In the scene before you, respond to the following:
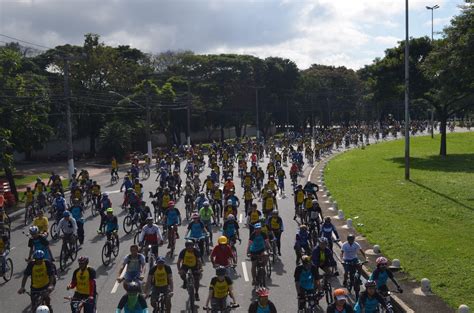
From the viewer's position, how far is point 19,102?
31547 mm

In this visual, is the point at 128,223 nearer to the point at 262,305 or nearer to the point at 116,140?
the point at 262,305

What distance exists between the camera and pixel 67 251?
51.3ft

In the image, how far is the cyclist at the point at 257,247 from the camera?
518 inches

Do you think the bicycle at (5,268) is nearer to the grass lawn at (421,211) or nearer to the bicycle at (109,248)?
the bicycle at (109,248)

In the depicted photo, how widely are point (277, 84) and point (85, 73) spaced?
116 ft

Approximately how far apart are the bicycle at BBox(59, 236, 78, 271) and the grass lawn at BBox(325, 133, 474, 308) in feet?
30.6

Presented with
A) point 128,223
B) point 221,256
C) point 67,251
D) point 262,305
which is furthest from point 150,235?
point 128,223

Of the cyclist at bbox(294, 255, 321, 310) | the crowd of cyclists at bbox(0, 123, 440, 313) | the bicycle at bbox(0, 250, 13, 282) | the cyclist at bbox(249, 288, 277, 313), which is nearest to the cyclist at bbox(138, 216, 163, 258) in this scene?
the crowd of cyclists at bbox(0, 123, 440, 313)

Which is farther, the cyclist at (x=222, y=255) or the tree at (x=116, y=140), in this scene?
the tree at (x=116, y=140)

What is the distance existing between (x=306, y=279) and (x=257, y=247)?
271cm

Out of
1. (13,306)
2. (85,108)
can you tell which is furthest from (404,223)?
(85,108)

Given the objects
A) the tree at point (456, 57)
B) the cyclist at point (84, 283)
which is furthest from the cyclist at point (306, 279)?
the tree at point (456, 57)

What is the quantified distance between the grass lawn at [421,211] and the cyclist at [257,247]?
3924 millimetres

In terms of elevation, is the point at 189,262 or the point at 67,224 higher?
the point at 67,224
